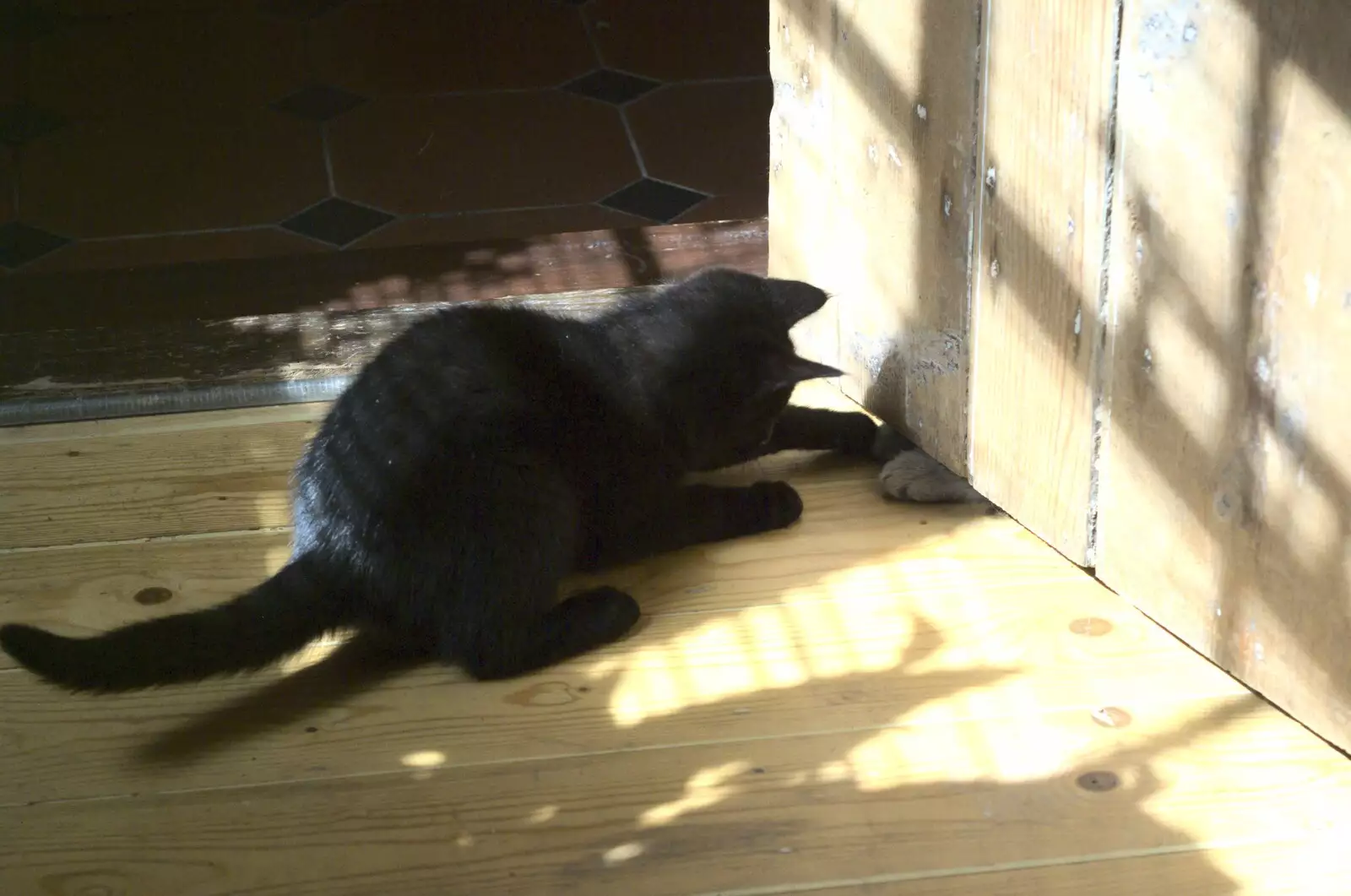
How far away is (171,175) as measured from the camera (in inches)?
130

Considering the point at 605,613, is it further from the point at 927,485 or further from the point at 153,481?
the point at 153,481

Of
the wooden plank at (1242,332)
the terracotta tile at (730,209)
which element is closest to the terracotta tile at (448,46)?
the terracotta tile at (730,209)

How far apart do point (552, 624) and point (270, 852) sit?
14.1 inches

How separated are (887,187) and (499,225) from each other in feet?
5.20

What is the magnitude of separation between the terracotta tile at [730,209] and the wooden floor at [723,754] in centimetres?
160

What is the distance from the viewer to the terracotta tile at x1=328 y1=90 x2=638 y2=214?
10.5 feet

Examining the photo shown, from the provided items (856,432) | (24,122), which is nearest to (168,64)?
(24,122)

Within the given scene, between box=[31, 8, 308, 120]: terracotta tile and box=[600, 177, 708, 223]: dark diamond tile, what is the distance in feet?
3.69

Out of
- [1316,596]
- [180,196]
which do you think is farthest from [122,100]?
[1316,596]

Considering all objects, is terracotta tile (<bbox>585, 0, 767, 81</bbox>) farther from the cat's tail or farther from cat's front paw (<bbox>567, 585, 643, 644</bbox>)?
the cat's tail

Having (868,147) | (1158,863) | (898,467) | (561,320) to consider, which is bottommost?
(1158,863)

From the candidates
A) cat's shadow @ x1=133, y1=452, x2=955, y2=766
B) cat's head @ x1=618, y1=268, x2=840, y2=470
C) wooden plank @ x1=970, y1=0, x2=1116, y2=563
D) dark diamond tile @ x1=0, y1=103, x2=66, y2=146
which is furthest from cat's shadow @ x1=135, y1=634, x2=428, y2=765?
dark diamond tile @ x1=0, y1=103, x2=66, y2=146

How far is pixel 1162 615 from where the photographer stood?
134cm

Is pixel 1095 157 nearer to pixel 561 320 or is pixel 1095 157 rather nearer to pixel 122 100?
pixel 561 320
